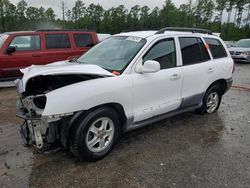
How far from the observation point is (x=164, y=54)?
13.9ft

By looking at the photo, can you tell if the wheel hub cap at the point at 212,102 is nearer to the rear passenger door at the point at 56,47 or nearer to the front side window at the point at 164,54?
the front side window at the point at 164,54

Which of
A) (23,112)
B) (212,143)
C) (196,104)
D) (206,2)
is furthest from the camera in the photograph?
(206,2)

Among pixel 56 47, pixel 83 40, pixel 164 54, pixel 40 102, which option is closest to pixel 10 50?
pixel 56 47

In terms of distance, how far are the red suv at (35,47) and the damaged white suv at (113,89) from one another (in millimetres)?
3835

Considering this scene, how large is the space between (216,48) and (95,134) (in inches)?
133

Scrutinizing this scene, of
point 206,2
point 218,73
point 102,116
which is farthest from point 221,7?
point 102,116

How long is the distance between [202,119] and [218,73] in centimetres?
100

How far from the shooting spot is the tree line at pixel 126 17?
143 ft

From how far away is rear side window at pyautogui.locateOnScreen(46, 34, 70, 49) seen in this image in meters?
8.05

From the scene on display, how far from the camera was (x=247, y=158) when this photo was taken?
12.2 feet

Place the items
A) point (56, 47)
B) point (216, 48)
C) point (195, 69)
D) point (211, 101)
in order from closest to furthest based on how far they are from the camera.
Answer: point (195, 69)
point (216, 48)
point (211, 101)
point (56, 47)

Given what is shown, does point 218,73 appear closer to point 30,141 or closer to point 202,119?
point 202,119

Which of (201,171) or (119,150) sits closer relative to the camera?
(201,171)

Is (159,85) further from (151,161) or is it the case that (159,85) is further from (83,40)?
(83,40)
